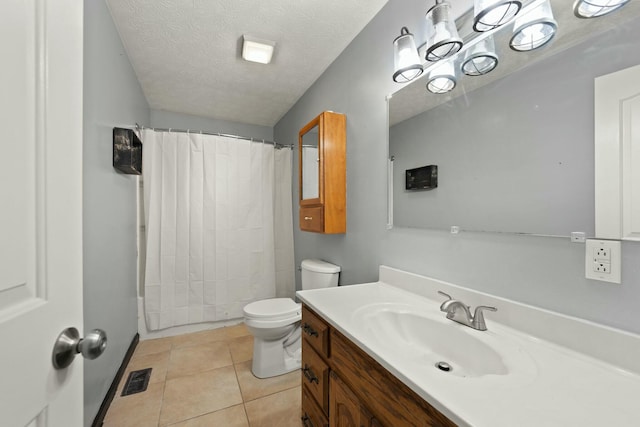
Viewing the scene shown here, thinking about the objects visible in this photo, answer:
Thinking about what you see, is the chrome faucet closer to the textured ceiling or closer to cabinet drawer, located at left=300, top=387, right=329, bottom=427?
cabinet drawer, located at left=300, top=387, right=329, bottom=427

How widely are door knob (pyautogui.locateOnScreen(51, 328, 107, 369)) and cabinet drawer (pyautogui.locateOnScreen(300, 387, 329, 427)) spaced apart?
927mm

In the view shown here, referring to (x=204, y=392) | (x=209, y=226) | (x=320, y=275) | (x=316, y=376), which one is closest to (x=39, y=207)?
(x=316, y=376)

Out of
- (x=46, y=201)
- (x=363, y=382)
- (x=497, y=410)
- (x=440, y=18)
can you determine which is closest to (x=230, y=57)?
(x=440, y=18)

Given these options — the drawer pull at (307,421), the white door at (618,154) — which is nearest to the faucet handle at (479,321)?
the white door at (618,154)

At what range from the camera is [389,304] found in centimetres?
116

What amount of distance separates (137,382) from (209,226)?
4.48 feet

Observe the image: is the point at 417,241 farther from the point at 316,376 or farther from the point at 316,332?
the point at 316,376

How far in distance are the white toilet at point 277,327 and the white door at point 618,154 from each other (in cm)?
145

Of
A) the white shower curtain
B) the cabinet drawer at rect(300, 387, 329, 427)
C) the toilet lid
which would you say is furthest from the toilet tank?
the white shower curtain

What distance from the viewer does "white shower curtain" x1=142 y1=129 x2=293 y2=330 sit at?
8.14 ft

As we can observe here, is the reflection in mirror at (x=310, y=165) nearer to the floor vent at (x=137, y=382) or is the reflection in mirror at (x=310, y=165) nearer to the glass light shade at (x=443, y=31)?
the glass light shade at (x=443, y=31)

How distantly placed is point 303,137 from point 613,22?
A: 5.82ft

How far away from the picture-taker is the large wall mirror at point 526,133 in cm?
75

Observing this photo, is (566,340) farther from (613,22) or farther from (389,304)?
(613,22)
